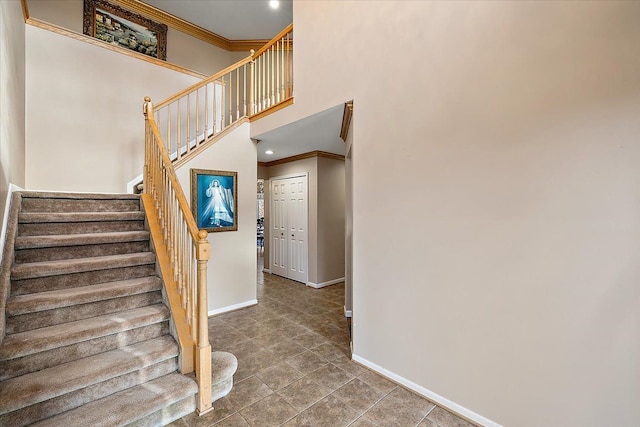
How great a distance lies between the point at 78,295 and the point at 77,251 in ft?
1.87

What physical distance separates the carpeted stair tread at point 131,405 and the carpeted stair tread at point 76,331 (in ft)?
1.34

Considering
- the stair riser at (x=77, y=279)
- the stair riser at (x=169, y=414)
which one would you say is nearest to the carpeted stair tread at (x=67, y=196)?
the stair riser at (x=77, y=279)

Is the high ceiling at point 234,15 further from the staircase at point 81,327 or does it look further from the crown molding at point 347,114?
the staircase at point 81,327

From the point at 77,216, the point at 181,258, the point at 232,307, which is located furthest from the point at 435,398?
the point at 77,216

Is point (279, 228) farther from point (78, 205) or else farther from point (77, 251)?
point (77, 251)

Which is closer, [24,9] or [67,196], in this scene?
[67,196]

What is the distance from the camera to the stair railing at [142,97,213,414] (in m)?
1.94

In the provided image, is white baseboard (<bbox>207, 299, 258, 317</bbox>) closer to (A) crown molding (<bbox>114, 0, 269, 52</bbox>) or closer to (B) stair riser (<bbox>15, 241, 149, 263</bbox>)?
(B) stair riser (<bbox>15, 241, 149, 263</bbox>)

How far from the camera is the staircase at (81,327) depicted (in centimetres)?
161

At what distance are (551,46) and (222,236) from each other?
377 cm

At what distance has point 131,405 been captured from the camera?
1.71 meters

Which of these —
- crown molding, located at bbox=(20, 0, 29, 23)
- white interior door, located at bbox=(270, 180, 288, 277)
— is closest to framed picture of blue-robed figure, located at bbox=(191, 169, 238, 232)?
white interior door, located at bbox=(270, 180, 288, 277)

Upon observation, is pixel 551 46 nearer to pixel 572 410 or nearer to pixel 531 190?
pixel 531 190

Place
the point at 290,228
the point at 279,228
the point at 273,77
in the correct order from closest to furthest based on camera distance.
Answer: the point at 273,77, the point at 290,228, the point at 279,228
